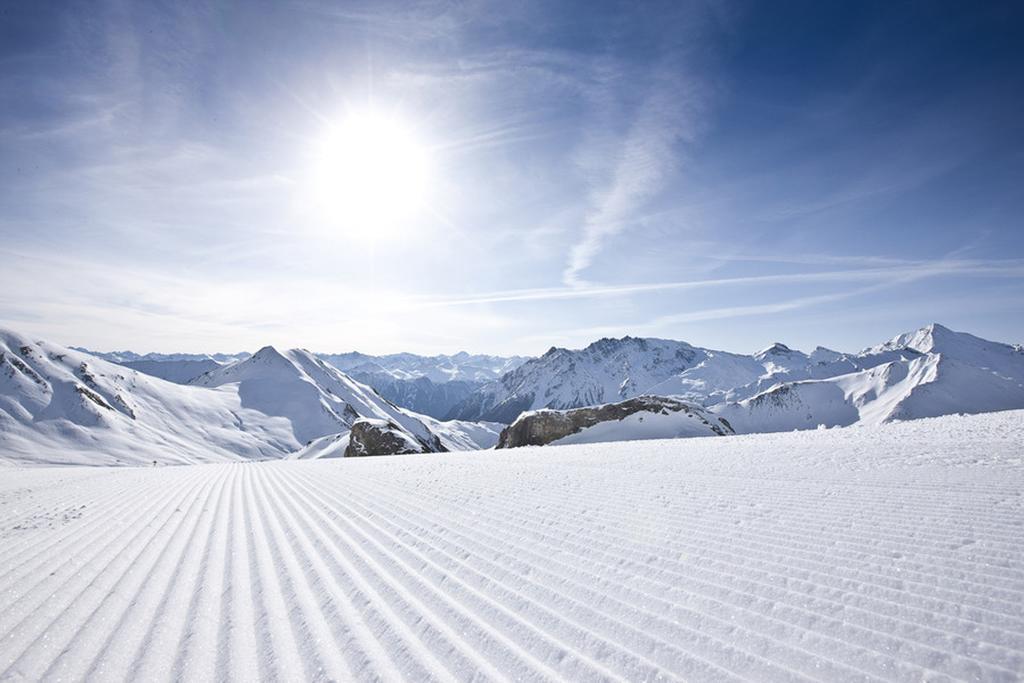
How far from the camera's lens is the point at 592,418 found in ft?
123

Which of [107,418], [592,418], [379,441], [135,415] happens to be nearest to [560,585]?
[592,418]

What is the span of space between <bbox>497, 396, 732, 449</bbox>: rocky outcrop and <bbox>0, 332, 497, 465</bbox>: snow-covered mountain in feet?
151

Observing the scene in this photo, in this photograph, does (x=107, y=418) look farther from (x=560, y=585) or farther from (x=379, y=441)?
(x=560, y=585)

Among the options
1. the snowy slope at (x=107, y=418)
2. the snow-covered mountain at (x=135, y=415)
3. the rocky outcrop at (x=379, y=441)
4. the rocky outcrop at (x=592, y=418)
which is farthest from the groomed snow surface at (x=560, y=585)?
the snowy slope at (x=107, y=418)

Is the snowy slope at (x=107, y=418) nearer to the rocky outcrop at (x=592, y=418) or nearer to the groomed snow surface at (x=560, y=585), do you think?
the rocky outcrop at (x=592, y=418)

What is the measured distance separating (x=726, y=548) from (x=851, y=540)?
63.1 inches

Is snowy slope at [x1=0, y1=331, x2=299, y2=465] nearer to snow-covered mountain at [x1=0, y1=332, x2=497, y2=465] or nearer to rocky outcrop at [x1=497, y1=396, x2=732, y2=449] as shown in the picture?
snow-covered mountain at [x1=0, y1=332, x2=497, y2=465]

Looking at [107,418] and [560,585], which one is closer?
[560,585]

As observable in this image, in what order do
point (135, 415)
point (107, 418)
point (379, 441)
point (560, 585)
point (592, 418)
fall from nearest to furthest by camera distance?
point (560, 585), point (592, 418), point (379, 441), point (107, 418), point (135, 415)

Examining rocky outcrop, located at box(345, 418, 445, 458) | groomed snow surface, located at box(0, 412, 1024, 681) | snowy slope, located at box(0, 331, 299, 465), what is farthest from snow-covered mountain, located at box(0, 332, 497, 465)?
groomed snow surface, located at box(0, 412, 1024, 681)

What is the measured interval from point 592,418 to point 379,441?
1993cm

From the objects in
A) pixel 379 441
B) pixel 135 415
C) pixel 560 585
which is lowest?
pixel 379 441

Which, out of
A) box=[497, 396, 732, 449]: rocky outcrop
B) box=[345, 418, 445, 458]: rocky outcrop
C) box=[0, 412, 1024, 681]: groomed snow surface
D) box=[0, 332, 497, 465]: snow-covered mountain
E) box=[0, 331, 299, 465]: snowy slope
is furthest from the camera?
box=[0, 332, 497, 465]: snow-covered mountain

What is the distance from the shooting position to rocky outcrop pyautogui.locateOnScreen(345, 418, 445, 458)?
40781mm
